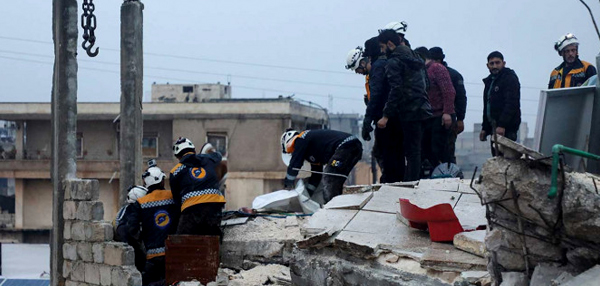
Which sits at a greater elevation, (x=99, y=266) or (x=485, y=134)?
(x=485, y=134)

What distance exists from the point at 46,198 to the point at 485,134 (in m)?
28.3

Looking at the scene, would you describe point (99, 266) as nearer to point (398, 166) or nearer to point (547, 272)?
point (398, 166)

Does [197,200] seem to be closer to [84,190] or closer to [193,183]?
[193,183]

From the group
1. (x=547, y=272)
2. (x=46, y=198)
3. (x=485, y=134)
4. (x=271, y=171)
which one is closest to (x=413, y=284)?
(x=547, y=272)

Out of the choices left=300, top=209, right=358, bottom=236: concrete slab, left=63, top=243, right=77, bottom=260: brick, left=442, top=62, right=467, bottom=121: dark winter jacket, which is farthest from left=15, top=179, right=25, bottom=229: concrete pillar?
left=300, top=209, right=358, bottom=236: concrete slab

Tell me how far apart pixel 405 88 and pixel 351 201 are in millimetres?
1856

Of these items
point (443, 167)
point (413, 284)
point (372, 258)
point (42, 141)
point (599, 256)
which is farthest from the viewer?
point (42, 141)

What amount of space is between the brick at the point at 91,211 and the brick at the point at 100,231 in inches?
4.0

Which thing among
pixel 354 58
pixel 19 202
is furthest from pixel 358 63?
pixel 19 202

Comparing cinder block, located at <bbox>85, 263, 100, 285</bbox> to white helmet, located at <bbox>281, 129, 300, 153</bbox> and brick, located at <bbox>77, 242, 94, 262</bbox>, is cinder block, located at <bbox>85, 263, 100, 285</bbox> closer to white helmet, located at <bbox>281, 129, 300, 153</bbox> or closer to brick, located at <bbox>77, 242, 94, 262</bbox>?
brick, located at <bbox>77, 242, 94, 262</bbox>

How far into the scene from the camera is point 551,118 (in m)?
4.60

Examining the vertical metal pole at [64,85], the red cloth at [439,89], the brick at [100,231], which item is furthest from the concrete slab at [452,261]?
the vertical metal pole at [64,85]

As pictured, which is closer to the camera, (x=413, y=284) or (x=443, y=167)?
(x=413, y=284)

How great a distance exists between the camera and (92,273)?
9.26 metres
